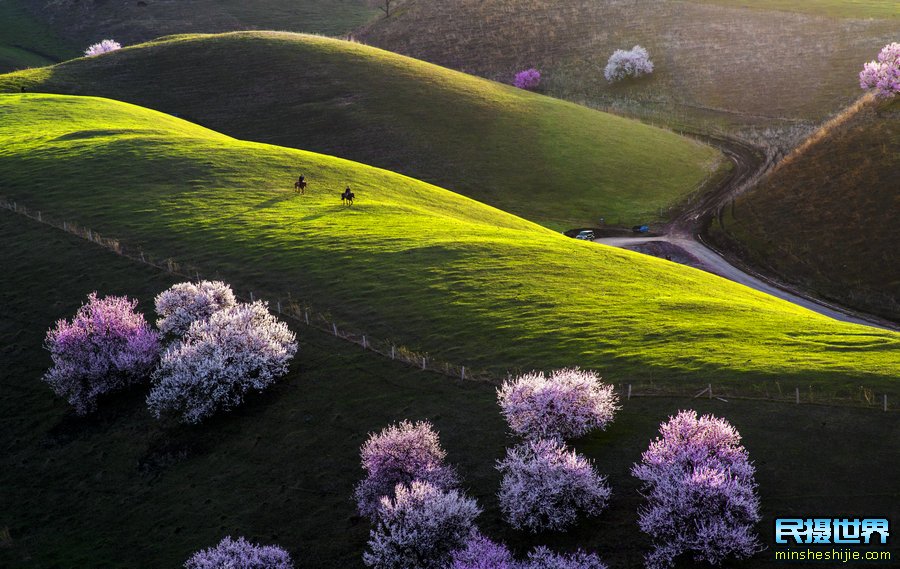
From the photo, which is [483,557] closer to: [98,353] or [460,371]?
[460,371]

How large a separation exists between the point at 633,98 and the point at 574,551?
4682 inches

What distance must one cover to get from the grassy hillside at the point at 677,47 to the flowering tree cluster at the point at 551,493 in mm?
99787

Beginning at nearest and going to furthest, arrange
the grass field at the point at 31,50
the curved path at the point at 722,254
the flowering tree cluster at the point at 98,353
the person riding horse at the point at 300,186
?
the flowering tree cluster at the point at 98,353, the person riding horse at the point at 300,186, the curved path at the point at 722,254, the grass field at the point at 31,50

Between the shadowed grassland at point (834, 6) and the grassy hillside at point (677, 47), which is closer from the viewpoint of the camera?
the grassy hillside at point (677, 47)

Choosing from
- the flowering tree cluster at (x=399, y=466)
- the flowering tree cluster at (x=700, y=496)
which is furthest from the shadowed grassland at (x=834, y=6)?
the flowering tree cluster at (x=399, y=466)

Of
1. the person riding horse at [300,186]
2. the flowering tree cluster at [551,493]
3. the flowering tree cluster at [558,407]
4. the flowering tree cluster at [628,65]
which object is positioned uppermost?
the flowering tree cluster at [628,65]

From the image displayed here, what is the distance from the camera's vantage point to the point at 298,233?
56.8m

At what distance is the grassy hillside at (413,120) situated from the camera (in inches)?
3846

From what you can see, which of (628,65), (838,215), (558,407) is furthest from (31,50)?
(558,407)

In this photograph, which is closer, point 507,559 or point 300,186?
point 507,559

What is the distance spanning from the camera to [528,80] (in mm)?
144250

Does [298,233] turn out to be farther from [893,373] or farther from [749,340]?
[893,373]

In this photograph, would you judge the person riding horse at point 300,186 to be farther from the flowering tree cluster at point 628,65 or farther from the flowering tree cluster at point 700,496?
the flowering tree cluster at point 628,65

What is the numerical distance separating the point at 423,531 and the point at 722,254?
62342mm
